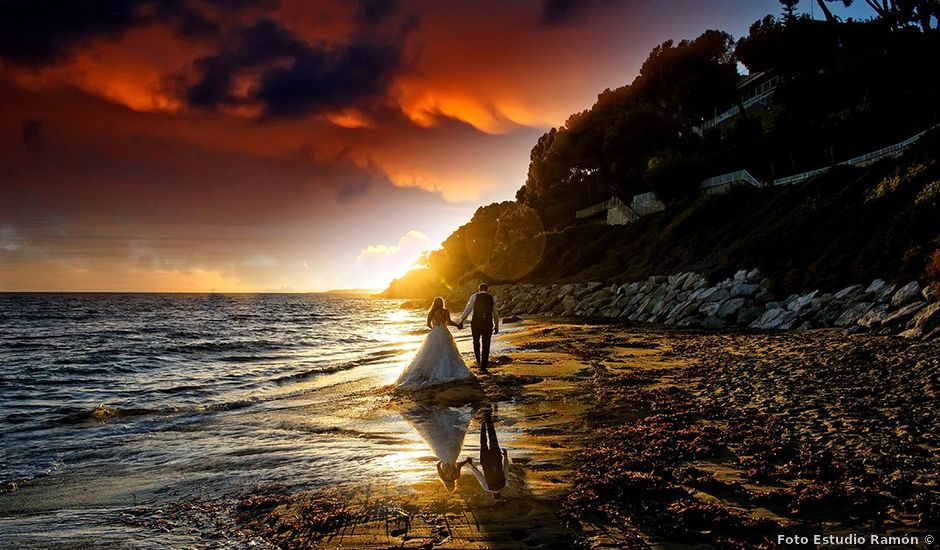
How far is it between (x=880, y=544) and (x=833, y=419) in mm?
3862

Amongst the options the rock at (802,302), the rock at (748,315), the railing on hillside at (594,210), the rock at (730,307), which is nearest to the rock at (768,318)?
the rock at (802,302)

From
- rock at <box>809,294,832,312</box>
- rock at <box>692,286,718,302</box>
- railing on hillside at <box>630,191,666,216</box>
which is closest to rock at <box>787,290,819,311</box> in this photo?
rock at <box>809,294,832,312</box>

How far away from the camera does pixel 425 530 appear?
4.57 metres

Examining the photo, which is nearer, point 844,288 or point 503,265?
point 844,288

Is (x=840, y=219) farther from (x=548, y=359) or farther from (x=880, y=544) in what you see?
(x=880, y=544)

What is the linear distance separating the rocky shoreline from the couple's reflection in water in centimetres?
1177

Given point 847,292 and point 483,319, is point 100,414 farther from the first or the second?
point 847,292

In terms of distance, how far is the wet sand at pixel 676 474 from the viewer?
14.4 ft

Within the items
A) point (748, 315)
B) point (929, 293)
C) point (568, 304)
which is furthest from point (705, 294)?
point (568, 304)

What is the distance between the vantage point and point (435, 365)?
12188 mm

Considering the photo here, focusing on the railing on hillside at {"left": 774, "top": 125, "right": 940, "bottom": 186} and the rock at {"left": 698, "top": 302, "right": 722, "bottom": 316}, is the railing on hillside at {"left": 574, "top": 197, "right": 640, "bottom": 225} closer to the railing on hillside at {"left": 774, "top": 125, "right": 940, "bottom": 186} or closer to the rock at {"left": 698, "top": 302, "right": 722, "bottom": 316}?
the railing on hillside at {"left": 774, "top": 125, "right": 940, "bottom": 186}

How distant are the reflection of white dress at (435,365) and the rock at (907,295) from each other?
13534mm

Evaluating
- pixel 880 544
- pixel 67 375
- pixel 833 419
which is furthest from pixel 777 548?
pixel 67 375

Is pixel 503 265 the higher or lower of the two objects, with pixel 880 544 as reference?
higher
